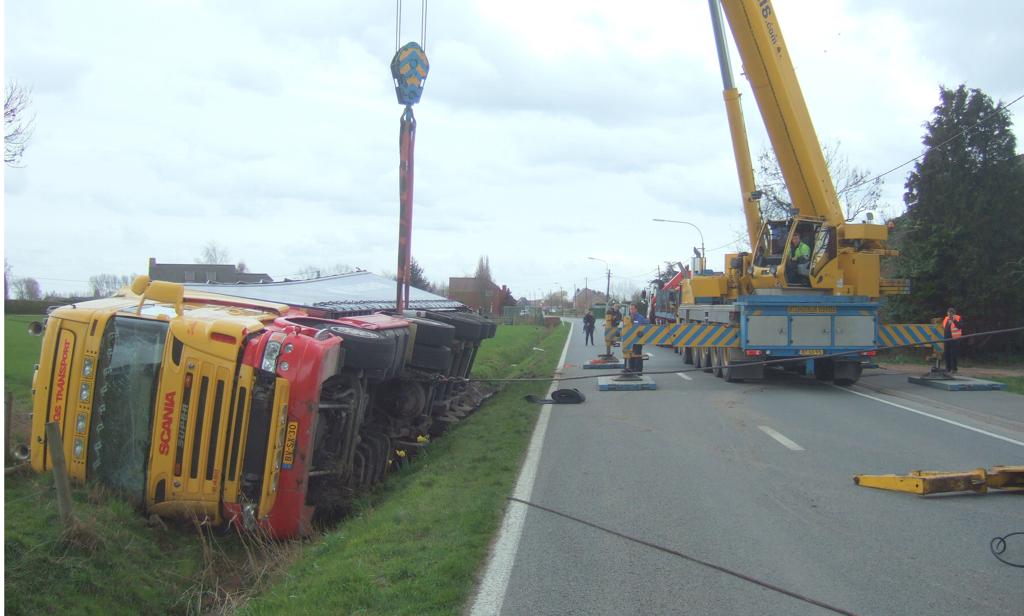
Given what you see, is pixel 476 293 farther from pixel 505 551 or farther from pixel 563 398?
pixel 505 551

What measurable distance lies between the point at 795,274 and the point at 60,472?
14865 mm

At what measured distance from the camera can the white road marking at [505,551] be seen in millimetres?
4562

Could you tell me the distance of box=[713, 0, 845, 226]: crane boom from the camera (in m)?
15.9

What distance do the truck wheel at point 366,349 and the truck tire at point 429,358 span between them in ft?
6.06

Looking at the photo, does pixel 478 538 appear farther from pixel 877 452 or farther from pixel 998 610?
pixel 877 452

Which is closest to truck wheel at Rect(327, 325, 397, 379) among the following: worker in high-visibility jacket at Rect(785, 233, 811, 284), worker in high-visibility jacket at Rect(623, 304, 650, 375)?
worker in high-visibility jacket at Rect(623, 304, 650, 375)

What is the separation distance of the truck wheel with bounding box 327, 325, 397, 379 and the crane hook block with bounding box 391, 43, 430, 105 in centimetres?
347

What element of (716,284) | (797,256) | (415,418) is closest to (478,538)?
(415,418)

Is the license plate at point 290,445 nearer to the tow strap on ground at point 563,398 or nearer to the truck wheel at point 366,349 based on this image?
the truck wheel at point 366,349

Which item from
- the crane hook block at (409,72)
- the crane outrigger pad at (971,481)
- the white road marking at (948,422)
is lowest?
the crane outrigger pad at (971,481)

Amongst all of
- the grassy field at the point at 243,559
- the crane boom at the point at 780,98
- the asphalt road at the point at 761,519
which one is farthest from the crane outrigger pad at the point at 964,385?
the grassy field at the point at 243,559

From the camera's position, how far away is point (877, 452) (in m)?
9.05

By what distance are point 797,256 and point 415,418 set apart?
407 inches

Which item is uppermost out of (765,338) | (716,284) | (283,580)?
(716,284)
